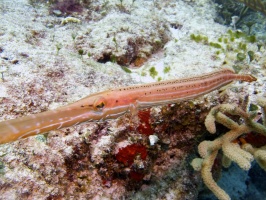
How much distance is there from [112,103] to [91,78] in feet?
6.11

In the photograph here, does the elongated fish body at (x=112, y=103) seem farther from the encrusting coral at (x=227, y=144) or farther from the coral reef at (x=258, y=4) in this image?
the coral reef at (x=258, y=4)

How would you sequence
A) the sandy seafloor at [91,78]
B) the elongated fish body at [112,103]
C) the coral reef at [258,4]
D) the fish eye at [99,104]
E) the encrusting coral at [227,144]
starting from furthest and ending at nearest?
1. the coral reef at [258,4]
2. the encrusting coral at [227,144]
3. the sandy seafloor at [91,78]
4. the fish eye at [99,104]
5. the elongated fish body at [112,103]

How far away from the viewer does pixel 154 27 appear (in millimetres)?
6664

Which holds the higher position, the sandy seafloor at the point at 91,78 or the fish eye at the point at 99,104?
the fish eye at the point at 99,104

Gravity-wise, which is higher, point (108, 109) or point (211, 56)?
point (108, 109)

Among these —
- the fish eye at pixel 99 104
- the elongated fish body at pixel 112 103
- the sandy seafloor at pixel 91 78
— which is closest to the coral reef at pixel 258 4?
the sandy seafloor at pixel 91 78

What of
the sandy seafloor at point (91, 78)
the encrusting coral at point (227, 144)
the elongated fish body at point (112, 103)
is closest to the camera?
the elongated fish body at point (112, 103)

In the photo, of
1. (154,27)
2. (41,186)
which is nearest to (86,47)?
(154,27)

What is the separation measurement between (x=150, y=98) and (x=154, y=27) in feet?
13.5

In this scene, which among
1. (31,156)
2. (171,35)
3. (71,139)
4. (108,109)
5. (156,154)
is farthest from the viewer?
(171,35)

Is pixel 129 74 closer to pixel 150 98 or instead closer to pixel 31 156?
pixel 150 98

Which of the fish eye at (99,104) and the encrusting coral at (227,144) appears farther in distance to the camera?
the encrusting coral at (227,144)

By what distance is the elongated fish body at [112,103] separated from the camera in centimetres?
200

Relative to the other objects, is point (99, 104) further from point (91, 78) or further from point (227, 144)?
point (227, 144)
